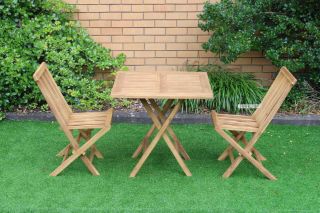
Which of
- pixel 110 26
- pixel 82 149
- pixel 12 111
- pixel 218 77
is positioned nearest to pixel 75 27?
pixel 110 26

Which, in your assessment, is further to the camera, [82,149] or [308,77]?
[308,77]

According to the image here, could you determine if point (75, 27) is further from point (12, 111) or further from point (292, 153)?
point (292, 153)

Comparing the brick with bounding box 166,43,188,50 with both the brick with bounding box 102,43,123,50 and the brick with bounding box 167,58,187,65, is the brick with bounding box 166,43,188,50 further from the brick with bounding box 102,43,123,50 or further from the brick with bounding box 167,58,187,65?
the brick with bounding box 102,43,123,50

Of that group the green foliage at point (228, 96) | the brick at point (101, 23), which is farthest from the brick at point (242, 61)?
the brick at point (101, 23)

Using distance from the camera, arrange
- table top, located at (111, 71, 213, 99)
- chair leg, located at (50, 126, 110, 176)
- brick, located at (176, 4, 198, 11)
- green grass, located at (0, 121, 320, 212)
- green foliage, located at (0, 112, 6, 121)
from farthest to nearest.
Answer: brick, located at (176, 4, 198, 11), green foliage, located at (0, 112, 6, 121), chair leg, located at (50, 126, 110, 176), table top, located at (111, 71, 213, 99), green grass, located at (0, 121, 320, 212)

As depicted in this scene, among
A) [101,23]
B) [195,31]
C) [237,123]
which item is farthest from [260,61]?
[237,123]

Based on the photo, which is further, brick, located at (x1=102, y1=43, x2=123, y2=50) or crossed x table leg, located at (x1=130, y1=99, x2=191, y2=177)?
brick, located at (x1=102, y1=43, x2=123, y2=50)

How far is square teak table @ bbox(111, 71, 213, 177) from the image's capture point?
463 cm

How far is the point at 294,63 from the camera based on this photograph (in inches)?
259

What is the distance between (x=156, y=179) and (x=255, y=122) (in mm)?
1189

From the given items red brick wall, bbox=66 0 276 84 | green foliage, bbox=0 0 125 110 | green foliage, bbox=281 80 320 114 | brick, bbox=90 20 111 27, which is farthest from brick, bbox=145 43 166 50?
green foliage, bbox=281 80 320 114

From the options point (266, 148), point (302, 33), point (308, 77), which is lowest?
point (266, 148)

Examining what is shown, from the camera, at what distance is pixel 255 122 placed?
5191 mm

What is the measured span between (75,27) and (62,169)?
2903 millimetres
